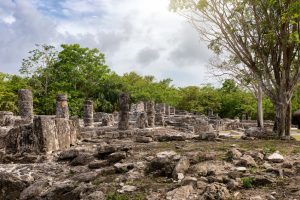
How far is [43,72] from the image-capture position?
129 ft

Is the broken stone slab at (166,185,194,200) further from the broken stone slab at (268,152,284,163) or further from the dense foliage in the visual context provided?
the dense foliage

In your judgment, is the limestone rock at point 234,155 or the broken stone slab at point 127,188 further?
the limestone rock at point 234,155

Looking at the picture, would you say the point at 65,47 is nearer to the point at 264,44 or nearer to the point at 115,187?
the point at 264,44

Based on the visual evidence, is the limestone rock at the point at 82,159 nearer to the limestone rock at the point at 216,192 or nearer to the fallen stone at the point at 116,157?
the fallen stone at the point at 116,157

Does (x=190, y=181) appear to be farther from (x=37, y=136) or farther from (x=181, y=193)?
(x=37, y=136)

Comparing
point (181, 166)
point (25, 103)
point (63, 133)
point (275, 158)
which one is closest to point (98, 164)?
point (181, 166)

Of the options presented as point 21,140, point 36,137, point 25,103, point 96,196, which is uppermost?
point 25,103

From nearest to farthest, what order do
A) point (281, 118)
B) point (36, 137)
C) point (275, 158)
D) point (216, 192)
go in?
1. point (216, 192)
2. point (275, 158)
3. point (36, 137)
4. point (281, 118)

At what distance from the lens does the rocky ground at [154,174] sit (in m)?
6.97

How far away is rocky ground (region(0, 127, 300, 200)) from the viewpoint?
6969mm

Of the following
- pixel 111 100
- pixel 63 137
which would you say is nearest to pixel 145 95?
pixel 111 100

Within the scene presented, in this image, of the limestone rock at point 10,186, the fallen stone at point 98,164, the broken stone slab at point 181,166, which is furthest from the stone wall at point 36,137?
the broken stone slab at point 181,166

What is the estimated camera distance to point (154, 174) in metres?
8.27

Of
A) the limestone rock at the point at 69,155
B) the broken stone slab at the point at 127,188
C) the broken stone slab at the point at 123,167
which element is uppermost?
the limestone rock at the point at 69,155
